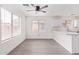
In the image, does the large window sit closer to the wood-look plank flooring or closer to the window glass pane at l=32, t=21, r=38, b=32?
the wood-look plank flooring

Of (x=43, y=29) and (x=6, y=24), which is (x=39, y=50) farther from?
(x=43, y=29)

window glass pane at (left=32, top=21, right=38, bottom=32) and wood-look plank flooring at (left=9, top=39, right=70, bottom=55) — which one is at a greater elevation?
window glass pane at (left=32, top=21, right=38, bottom=32)

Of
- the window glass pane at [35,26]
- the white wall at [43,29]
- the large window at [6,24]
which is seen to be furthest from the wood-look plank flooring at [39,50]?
the window glass pane at [35,26]

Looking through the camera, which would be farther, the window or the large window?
the window

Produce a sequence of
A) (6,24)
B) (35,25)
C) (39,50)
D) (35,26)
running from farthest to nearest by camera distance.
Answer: (35,26)
(35,25)
(39,50)
(6,24)

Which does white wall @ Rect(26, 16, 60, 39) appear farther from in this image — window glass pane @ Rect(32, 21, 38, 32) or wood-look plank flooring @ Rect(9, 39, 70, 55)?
wood-look plank flooring @ Rect(9, 39, 70, 55)

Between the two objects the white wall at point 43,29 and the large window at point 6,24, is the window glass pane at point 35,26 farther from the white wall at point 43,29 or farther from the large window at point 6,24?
the large window at point 6,24

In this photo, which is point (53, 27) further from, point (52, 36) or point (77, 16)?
point (77, 16)

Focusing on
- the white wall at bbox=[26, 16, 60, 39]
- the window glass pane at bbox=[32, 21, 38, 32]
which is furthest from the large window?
the window glass pane at bbox=[32, 21, 38, 32]

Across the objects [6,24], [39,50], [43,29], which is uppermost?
[6,24]

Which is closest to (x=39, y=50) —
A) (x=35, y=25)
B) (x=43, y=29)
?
(x=43, y=29)

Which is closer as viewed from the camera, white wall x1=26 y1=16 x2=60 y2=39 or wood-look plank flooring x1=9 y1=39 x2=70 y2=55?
wood-look plank flooring x1=9 y1=39 x2=70 y2=55

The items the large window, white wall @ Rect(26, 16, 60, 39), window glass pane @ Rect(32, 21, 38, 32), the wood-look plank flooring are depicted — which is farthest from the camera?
window glass pane @ Rect(32, 21, 38, 32)

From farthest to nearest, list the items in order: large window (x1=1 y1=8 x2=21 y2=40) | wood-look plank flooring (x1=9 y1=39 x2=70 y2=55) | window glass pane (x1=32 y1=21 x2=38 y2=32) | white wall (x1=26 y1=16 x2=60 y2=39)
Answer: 1. window glass pane (x1=32 y1=21 x2=38 y2=32)
2. white wall (x1=26 y1=16 x2=60 y2=39)
3. wood-look plank flooring (x1=9 y1=39 x2=70 y2=55)
4. large window (x1=1 y1=8 x2=21 y2=40)
